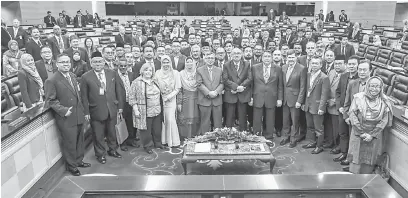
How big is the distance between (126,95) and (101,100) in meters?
0.60

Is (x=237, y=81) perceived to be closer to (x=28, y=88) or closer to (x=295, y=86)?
(x=295, y=86)

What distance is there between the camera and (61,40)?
8141mm

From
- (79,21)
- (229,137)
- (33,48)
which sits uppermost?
(79,21)

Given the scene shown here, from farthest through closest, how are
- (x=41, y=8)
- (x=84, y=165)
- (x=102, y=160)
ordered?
(x=41, y=8) < (x=102, y=160) < (x=84, y=165)

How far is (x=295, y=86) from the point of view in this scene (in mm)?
5098

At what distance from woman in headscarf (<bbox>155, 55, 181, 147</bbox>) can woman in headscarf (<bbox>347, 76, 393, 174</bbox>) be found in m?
2.36

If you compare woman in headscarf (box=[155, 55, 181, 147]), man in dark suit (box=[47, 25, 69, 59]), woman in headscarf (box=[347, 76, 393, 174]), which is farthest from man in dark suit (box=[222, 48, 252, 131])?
man in dark suit (box=[47, 25, 69, 59])

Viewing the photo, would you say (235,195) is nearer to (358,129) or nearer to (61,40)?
(358,129)

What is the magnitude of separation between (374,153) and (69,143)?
3.58m

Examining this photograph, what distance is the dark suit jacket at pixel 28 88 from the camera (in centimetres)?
472

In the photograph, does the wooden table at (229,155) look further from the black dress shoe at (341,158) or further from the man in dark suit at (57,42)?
the man in dark suit at (57,42)

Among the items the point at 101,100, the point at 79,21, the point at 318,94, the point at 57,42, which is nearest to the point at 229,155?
the point at 318,94

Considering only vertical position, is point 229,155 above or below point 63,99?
below

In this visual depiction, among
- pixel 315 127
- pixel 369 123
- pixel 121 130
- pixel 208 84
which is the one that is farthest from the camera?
pixel 208 84
